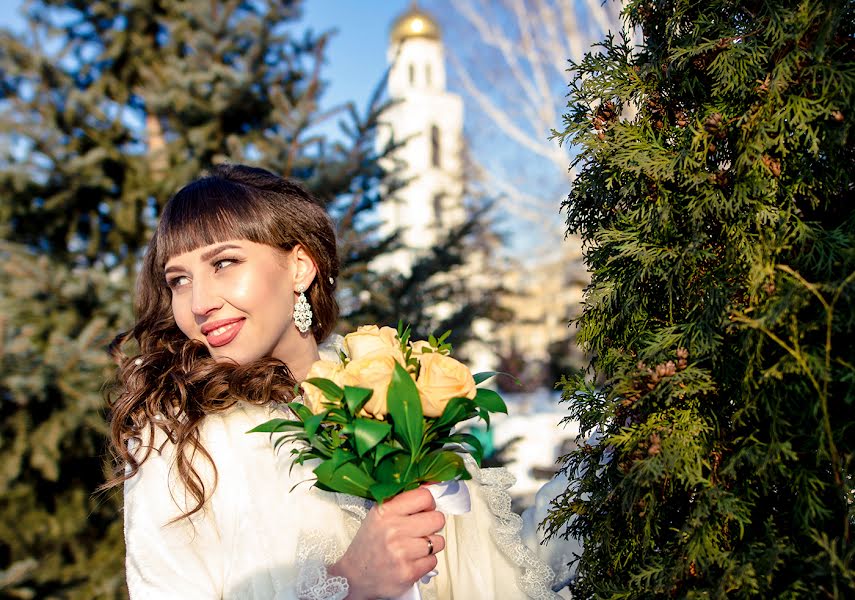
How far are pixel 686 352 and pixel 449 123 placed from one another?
26.0 meters

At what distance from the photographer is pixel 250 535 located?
172cm

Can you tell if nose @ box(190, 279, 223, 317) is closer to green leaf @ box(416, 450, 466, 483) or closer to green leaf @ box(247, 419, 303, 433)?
green leaf @ box(247, 419, 303, 433)

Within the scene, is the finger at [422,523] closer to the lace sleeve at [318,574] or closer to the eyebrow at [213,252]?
the lace sleeve at [318,574]

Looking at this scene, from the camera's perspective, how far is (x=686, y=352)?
1312 mm

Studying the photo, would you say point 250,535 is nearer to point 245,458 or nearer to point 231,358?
point 245,458

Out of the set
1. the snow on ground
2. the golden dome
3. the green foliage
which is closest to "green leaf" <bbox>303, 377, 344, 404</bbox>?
the green foliage

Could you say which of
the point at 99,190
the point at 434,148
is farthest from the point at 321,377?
the point at 434,148

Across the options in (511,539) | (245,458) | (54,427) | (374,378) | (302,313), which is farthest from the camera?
(54,427)

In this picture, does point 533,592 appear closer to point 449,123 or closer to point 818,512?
point 818,512

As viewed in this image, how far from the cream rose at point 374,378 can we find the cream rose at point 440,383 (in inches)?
3.1

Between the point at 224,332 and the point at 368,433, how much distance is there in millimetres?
819

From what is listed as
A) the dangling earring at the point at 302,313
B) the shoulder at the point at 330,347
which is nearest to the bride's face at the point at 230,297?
the dangling earring at the point at 302,313

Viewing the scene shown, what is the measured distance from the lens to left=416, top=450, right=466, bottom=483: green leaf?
142 cm

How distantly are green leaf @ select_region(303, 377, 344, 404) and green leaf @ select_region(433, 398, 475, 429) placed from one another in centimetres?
22
